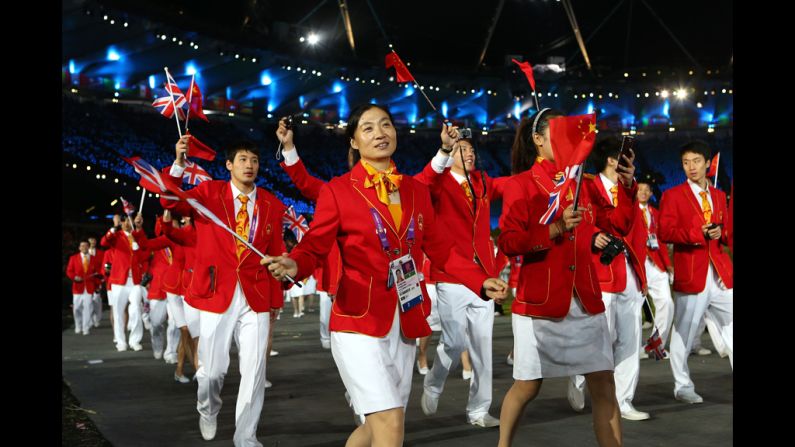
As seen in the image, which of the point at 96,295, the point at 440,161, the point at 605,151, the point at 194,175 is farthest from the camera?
the point at 96,295

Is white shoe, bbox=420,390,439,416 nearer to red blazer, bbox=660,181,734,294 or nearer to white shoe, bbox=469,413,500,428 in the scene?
white shoe, bbox=469,413,500,428

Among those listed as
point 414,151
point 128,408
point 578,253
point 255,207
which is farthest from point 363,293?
point 414,151

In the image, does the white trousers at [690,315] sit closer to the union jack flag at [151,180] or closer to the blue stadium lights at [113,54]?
the union jack flag at [151,180]

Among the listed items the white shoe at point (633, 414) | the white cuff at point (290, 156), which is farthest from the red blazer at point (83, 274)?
the white shoe at point (633, 414)

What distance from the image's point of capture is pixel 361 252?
404 centimetres

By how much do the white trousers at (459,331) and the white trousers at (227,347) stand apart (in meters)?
1.51

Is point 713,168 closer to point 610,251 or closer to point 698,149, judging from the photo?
point 698,149

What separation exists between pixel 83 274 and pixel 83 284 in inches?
16.7

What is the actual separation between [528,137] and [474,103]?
3595 centimetres

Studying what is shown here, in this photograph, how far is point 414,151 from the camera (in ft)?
128

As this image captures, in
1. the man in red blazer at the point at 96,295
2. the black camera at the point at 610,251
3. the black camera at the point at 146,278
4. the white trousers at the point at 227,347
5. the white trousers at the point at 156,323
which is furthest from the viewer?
the man in red blazer at the point at 96,295

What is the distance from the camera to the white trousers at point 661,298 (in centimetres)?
935

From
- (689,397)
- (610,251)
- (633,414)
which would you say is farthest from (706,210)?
(610,251)
